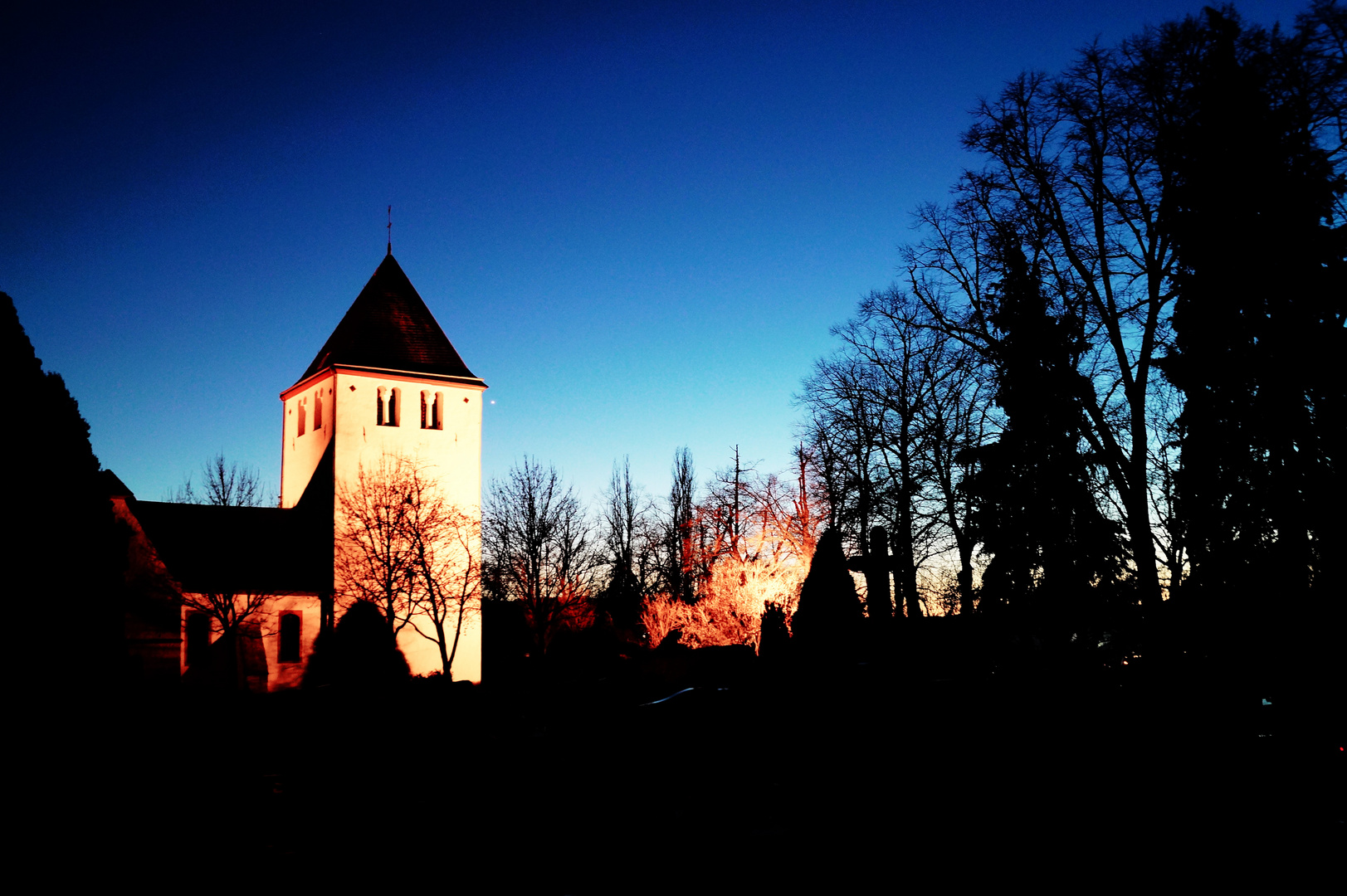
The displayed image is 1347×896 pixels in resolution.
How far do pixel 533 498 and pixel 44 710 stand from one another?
36702mm

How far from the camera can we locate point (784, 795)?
1182cm

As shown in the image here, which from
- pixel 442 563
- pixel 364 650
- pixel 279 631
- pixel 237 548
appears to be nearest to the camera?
pixel 364 650

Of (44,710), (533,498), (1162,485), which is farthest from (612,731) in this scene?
(533,498)

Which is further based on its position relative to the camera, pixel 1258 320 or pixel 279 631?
pixel 279 631

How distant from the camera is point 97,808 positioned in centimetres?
1312

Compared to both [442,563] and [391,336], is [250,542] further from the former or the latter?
[391,336]

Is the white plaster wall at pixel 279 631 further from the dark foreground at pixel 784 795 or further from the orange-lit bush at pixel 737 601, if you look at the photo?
the dark foreground at pixel 784 795

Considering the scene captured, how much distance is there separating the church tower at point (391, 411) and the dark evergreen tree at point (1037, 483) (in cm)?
2607

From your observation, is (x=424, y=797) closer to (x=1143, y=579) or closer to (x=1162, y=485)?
(x=1143, y=579)

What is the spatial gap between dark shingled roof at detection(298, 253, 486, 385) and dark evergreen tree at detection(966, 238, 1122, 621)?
2918cm

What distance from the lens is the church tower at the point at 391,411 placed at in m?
44.9

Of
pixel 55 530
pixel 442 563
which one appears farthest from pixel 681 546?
pixel 55 530

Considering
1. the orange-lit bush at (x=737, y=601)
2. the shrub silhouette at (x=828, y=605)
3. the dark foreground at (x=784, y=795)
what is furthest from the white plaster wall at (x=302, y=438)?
the dark foreground at (x=784, y=795)

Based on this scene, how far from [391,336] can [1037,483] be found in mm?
32255
